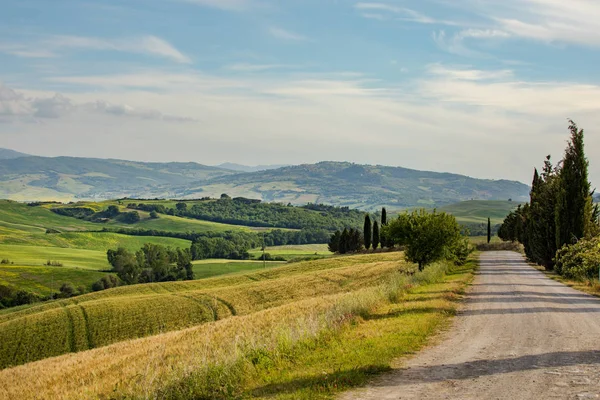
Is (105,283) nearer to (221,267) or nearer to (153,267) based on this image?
(153,267)

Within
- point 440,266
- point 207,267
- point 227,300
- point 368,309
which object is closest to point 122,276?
point 207,267

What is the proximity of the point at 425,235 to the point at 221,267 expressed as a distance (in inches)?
3621

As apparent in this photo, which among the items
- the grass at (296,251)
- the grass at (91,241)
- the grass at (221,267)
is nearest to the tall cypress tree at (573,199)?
the grass at (221,267)

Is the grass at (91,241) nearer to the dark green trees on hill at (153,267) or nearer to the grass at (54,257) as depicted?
the grass at (54,257)

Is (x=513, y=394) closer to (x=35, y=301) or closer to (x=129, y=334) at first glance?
(x=129, y=334)

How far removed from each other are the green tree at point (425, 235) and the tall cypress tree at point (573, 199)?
26.6 ft

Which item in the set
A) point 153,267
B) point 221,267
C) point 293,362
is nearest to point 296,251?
point 221,267

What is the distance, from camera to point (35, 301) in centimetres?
9694

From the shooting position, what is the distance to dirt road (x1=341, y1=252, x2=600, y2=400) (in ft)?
34.9

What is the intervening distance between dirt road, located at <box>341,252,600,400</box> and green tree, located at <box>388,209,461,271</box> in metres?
23.1

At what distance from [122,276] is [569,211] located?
98.1 metres

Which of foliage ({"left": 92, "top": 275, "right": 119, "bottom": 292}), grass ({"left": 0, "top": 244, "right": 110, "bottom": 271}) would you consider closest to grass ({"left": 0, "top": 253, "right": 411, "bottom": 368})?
foliage ({"left": 92, "top": 275, "right": 119, "bottom": 292})

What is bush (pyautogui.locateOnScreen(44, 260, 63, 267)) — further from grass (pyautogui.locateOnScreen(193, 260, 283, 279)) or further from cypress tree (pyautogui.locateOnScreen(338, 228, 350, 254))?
cypress tree (pyautogui.locateOnScreen(338, 228, 350, 254))

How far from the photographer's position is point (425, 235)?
46.7 meters
